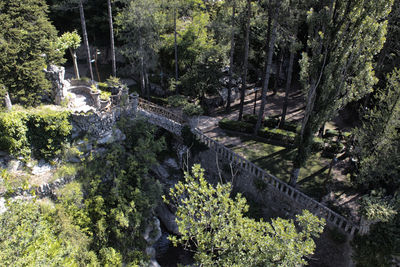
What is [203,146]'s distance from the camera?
26.9 metres

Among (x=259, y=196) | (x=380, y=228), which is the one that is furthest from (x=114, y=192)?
(x=380, y=228)

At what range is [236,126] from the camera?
29031mm

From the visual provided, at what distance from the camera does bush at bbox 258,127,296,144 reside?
27245mm

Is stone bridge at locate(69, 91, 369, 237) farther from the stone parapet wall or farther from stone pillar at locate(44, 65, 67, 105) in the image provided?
stone pillar at locate(44, 65, 67, 105)

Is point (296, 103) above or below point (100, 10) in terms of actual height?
below

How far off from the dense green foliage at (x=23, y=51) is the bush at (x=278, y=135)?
68.5 feet

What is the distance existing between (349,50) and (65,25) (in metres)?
38.8

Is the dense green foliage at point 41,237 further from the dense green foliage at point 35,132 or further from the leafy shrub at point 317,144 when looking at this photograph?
the leafy shrub at point 317,144

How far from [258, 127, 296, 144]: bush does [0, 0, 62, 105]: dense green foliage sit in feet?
68.5

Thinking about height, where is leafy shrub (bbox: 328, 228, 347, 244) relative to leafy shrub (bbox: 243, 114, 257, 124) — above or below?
below

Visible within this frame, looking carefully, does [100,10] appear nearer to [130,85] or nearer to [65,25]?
[65,25]

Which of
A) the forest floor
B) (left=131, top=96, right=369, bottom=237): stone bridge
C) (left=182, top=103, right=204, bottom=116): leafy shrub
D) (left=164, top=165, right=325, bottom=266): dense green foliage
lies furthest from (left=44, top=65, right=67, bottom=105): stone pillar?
(left=164, top=165, right=325, bottom=266): dense green foliage

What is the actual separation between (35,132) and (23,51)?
793cm

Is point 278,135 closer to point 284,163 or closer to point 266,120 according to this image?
point 266,120
